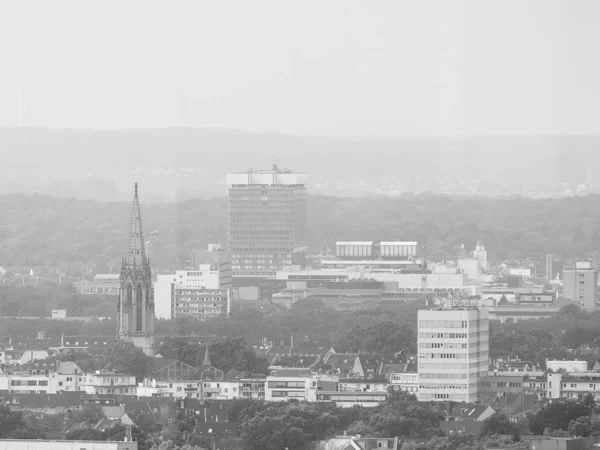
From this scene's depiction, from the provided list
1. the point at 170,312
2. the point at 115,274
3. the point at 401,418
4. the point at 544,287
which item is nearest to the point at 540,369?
the point at 401,418

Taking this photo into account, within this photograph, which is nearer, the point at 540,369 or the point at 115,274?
the point at 540,369

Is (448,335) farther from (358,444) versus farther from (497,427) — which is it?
(358,444)

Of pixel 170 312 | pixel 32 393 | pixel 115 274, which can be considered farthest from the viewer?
pixel 115 274

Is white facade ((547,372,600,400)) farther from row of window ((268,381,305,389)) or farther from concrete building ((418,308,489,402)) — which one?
row of window ((268,381,305,389))

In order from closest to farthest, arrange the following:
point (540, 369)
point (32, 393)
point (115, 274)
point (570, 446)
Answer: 1. point (570, 446)
2. point (32, 393)
3. point (540, 369)
4. point (115, 274)

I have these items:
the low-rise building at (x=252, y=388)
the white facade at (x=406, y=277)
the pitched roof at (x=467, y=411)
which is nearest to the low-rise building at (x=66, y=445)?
the pitched roof at (x=467, y=411)

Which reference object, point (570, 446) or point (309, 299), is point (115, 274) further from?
point (570, 446)

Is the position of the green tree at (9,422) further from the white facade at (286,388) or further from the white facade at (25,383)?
the white facade at (25,383)

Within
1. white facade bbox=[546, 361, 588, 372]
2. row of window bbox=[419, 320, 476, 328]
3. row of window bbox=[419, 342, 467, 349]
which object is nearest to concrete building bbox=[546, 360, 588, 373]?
white facade bbox=[546, 361, 588, 372]
